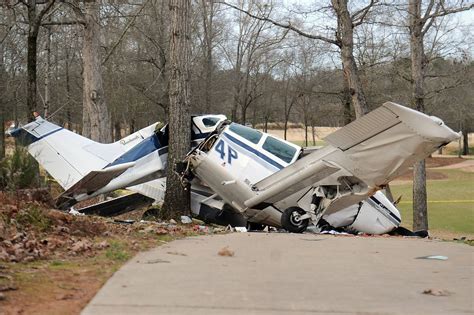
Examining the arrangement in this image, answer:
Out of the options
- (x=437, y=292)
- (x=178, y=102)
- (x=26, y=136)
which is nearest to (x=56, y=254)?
(x=437, y=292)

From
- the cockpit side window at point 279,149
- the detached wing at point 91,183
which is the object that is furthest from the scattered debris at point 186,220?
the cockpit side window at point 279,149

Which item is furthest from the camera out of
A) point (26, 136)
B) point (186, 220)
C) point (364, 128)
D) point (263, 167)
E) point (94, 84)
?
point (94, 84)

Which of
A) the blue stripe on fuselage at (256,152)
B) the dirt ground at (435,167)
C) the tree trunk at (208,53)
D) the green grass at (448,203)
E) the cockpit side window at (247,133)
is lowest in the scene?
the green grass at (448,203)

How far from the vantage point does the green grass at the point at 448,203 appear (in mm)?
25612

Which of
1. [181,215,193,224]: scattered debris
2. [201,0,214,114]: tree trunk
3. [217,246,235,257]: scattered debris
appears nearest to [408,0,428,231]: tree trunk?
[181,215,193,224]: scattered debris

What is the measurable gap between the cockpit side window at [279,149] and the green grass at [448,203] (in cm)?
1284

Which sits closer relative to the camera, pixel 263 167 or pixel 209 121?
pixel 263 167

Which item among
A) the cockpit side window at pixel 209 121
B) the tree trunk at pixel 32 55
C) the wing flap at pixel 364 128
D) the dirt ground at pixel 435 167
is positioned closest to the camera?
the wing flap at pixel 364 128

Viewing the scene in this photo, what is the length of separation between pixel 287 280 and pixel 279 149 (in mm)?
7545

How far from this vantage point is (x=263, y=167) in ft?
42.3

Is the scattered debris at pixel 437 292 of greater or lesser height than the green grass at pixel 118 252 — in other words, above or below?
below

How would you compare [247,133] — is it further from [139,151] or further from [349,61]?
[349,61]

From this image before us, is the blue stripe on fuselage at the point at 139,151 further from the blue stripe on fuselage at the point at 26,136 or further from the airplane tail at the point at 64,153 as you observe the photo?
the blue stripe on fuselage at the point at 26,136

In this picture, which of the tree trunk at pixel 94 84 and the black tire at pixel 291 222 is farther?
the tree trunk at pixel 94 84
